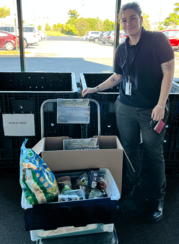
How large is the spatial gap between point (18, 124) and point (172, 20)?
10.9 feet

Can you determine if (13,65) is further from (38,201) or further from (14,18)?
(38,201)

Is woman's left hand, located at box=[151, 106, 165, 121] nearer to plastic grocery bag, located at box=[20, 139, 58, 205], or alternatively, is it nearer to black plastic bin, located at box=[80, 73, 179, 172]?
black plastic bin, located at box=[80, 73, 179, 172]

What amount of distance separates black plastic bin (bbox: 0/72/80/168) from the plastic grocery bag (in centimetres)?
79

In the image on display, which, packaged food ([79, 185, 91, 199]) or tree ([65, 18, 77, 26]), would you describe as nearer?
packaged food ([79, 185, 91, 199])

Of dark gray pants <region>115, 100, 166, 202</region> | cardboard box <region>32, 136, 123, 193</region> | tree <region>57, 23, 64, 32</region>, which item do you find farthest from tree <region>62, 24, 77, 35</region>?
cardboard box <region>32, 136, 123, 193</region>

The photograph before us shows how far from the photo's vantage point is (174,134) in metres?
2.12

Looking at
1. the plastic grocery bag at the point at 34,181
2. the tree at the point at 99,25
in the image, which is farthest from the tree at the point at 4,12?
the plastic grocery bag at the point at 34,181

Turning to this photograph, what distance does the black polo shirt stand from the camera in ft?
4.58

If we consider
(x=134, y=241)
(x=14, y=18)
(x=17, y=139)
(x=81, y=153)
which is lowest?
(x=134, y=241)

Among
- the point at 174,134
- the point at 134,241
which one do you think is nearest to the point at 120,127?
the point at 174,134

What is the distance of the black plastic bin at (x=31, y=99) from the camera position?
190 centimetres

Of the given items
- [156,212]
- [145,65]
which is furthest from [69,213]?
[145,65]

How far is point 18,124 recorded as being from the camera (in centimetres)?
199

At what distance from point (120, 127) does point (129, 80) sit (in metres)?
0.39
